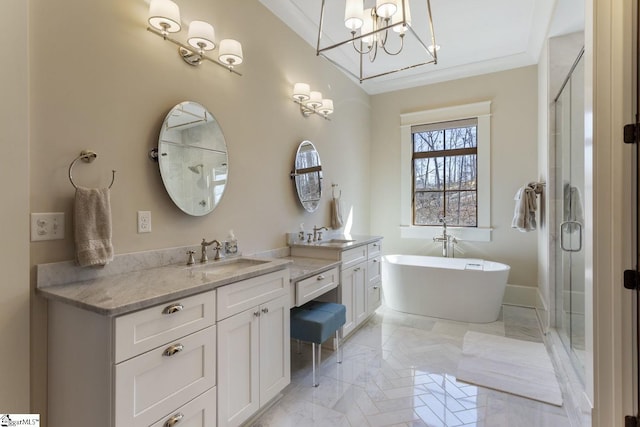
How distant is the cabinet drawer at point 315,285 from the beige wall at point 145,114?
1.77 ft

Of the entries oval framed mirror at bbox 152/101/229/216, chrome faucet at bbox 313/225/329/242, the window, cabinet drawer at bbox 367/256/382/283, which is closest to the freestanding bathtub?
cabinet drawer at bbox 367/256/382/283

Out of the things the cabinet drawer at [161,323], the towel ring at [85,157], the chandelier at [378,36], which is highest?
the chandelier at [378,36]

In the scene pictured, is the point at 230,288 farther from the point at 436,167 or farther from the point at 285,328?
the point at 436,167

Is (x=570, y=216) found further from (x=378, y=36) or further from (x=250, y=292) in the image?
(x=250, y=292)

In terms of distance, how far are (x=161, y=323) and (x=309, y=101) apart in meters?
2.42

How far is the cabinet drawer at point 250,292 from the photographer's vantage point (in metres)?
1.58

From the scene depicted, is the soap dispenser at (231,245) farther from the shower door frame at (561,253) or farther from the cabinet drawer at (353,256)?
A: the shower door frame at (561,253)

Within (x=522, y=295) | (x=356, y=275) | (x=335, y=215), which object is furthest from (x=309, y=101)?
(x=522, y=295)

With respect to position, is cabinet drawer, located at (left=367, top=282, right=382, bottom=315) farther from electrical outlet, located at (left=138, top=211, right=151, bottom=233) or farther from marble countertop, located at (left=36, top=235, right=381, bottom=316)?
electrical outlet, located at (left=138, top=211, right=151, bottom=233)

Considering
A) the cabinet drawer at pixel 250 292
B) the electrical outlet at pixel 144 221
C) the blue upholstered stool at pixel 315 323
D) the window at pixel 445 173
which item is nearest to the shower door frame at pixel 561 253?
the window at pixel 445 173

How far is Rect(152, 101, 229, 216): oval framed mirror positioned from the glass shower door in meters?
2.57

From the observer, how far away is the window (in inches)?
167

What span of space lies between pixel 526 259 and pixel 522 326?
37.4 inches

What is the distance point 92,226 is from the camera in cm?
146
